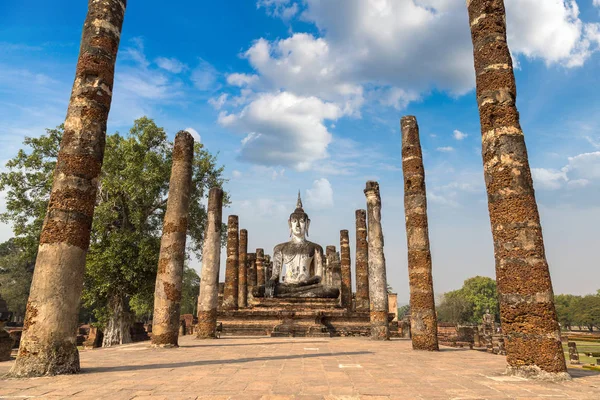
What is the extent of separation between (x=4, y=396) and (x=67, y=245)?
2.60 meters

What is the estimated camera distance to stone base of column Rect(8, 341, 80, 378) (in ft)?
19.1

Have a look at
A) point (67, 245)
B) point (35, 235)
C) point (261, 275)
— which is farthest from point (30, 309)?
point (261, 275)

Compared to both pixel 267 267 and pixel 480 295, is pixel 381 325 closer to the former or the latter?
pixel 267 267

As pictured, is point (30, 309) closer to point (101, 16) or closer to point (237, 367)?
point (237, 367)

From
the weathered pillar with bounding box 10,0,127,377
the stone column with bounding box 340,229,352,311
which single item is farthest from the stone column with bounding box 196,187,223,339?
the stone column with bounding box 340,229,352,311

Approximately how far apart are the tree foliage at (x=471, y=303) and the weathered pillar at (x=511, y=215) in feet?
217

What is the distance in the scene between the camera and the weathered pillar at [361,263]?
23.0 m

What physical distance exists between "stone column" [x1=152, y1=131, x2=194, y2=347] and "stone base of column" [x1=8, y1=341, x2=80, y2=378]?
15.0 ft

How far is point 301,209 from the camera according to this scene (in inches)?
1150

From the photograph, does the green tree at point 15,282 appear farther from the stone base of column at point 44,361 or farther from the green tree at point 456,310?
the green tree at point 456,310

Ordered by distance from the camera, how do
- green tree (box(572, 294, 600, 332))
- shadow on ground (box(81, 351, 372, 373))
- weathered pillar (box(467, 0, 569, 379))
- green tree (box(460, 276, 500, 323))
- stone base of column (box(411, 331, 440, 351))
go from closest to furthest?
weathered pillar (box(467, 0, 569, 379))
shadow on ground (box(81, 351, 372, 373))
stone base of column (box(411, 331, 440, 351))
green tree (box(572, 294, 600, 332))
green tree (box(460, 276, 500, 323))

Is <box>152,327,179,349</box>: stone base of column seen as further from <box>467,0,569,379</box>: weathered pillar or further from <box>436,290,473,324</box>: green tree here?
<box>436,290,473,324</box>: green tree

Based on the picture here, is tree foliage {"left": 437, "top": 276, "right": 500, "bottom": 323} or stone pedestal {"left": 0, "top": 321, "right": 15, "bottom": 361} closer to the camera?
stone pedestal {"left": 0, "top": 321, "right": 15, "bottom": 361}

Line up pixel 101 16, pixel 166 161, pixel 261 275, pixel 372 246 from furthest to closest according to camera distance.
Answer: pixel 261 275, pixel 166 161, pixel 372 246, pixel 101 16
